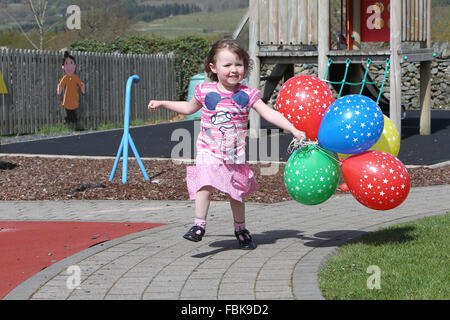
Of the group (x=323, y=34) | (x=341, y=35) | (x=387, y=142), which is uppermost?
(x=341, y=35)

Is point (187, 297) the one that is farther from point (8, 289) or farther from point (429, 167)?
point (429, 167)

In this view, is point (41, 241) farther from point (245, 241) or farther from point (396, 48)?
point (396, 48)

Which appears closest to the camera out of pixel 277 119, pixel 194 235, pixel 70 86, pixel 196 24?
pixel 277 119

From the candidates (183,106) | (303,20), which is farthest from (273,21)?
(183,106)

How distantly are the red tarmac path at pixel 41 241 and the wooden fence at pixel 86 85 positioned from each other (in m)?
10.6

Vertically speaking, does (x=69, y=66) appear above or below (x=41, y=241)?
above

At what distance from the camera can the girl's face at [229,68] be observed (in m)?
6.00

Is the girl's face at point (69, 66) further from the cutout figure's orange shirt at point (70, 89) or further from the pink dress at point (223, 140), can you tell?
the pink dress at point (223, 140)

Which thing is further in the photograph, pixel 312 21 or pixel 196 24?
pixel 196 24

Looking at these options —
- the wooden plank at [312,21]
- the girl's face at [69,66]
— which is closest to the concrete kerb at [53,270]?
the wooden plank at [312,21]

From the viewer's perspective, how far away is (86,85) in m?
20.2

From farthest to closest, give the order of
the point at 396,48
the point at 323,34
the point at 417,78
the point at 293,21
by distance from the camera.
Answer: the point at 417,78, the point at 293,21, the point at 323,34, the point at 396,48

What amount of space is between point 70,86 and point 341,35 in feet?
22.7

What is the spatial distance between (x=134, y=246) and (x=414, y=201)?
11.8 feet
